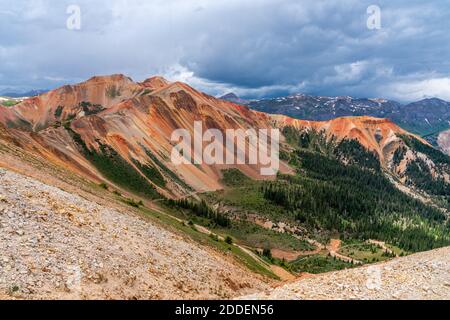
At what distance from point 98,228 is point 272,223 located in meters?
142

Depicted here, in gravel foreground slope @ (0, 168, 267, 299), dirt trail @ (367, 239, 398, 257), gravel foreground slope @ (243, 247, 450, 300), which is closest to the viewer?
gravel foreground slope @ (243, 247, 450, 300)

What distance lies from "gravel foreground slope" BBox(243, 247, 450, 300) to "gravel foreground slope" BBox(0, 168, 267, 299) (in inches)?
390

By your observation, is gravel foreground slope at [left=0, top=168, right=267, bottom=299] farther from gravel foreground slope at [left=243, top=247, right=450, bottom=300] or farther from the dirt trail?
the dirt trail

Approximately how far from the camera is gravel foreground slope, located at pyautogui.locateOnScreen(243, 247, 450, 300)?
75.6 ft

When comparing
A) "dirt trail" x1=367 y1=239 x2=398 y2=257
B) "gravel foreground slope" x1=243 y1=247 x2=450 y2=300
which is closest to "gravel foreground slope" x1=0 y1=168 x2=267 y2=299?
"gravel foreground slope" x1=243 y1=247 x2=450 y2=300

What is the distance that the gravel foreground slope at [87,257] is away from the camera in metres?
24.1

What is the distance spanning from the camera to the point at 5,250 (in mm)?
24984

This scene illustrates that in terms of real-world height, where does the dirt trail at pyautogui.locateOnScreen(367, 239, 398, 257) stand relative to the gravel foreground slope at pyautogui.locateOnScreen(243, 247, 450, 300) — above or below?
below

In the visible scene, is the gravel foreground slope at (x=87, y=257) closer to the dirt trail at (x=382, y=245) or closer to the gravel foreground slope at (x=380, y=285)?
the gravel foreground slope at (x=380, y=285)

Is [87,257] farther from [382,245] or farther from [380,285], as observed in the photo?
[382,245]

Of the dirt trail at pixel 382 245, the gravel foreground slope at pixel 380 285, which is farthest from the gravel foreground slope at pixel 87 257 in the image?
the dirt trail at pixel 382 245

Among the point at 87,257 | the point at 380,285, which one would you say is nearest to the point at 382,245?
the point at 380,285

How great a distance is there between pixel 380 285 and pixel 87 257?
68.9 ft

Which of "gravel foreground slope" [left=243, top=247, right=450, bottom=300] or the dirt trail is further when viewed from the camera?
the dirt trail
